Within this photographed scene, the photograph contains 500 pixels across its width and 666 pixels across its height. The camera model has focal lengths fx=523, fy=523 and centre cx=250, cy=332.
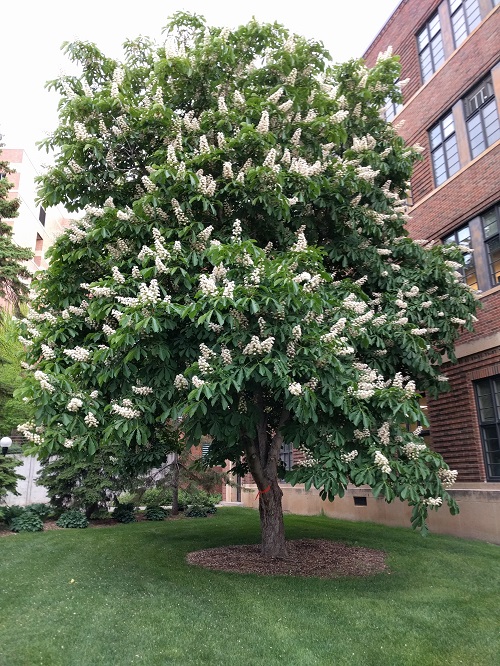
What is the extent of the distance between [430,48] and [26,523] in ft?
62.8

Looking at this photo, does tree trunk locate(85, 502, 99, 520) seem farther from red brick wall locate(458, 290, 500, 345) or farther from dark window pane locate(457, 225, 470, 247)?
dark window pane locate(457, 225, 470, 247)

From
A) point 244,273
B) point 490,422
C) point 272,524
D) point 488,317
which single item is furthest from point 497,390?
point 244,273

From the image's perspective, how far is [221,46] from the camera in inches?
345

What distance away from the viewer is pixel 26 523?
1606 centimetres

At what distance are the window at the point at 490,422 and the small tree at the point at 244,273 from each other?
8.39 feet

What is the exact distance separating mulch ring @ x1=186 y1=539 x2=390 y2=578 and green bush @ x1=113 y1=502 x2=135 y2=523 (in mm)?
8466

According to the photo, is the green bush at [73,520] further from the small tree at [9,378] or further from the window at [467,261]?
the window at [467,261]

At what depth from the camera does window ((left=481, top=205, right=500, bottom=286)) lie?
12.5 meters

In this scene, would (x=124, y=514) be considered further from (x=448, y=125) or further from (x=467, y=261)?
(x=448, y=125)

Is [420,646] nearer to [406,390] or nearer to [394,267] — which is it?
[406,390]

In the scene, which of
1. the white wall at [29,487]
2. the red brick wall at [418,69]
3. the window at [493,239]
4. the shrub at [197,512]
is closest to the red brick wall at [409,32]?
the red brick wall at [418,69]

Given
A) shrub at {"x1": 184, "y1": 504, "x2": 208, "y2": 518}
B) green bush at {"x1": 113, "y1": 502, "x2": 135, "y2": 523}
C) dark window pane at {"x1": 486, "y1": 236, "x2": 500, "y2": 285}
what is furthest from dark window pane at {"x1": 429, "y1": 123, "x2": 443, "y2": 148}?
green bush at {"x1": 113, "y1": 502, "x2": 135, "y2": 523}

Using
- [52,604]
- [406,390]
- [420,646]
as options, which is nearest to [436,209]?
[406,390]

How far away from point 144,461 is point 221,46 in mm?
8438
